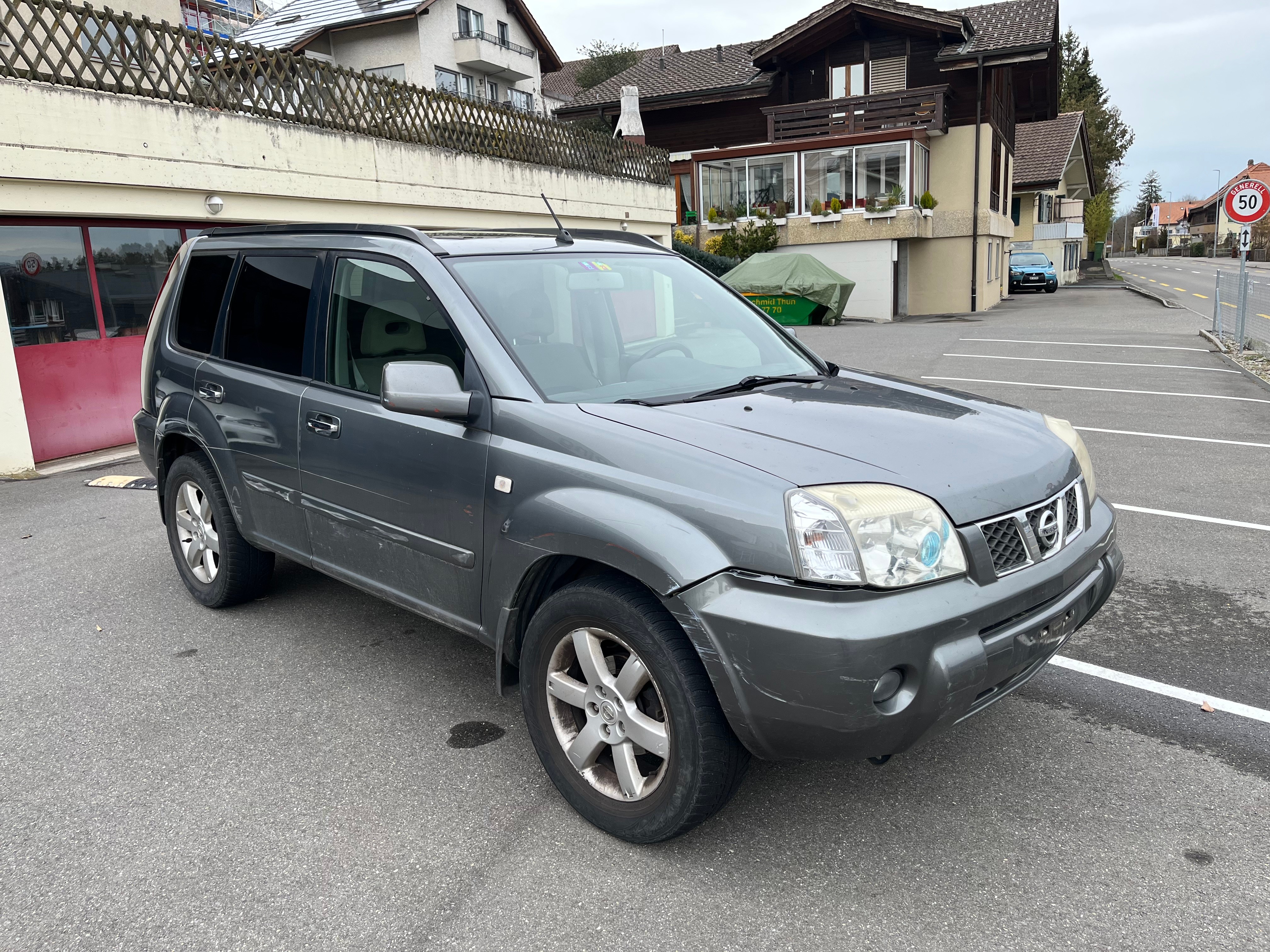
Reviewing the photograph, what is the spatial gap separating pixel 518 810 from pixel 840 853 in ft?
3.31

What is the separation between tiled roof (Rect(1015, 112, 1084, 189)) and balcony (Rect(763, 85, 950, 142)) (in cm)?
1554

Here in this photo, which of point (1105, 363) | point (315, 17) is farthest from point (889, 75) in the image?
point (315, 17)

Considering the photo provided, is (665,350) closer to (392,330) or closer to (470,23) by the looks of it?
(392,330)

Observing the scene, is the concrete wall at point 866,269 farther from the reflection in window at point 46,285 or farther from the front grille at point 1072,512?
the front grille at point 1072,512

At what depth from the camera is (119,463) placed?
9445 mm

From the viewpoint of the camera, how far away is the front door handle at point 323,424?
12.3ft

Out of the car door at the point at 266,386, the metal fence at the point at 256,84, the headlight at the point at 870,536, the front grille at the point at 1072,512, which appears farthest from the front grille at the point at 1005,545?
the metal fence at the point at 256,84

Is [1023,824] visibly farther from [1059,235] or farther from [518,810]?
[1059,235]

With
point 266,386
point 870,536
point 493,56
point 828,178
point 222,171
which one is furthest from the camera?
point 493,56

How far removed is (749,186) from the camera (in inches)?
1252

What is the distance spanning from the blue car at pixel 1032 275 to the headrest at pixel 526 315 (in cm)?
4303

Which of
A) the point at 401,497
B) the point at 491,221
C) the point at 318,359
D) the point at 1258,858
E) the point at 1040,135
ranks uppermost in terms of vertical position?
the point at 1040,135

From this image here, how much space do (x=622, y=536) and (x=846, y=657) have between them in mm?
686

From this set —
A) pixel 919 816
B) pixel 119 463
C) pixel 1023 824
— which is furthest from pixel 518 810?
pixel 119 463
